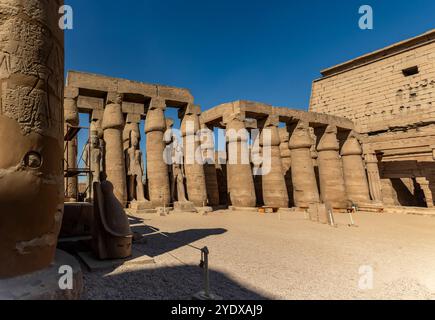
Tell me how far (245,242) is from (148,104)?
438 inches

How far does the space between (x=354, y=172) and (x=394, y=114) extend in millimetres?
6178

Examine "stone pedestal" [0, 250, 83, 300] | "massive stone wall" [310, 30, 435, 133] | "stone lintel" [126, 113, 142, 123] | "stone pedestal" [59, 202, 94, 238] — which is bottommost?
"stone pedestal" [0, 250, 83, 300]

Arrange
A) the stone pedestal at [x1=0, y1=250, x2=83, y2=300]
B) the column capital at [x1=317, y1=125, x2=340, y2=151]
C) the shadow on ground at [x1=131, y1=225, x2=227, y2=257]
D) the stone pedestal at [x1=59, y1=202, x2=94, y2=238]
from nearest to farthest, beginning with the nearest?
the stone pedestal at [x1=0, y1=250, x2=83, y2=300], the stone pedestal at [x1=59, y1=202, x2=94, y2=238], the shadow on ground at [x1=131, y1=225, x2=227, y2=257], the column capital at [x1=317, y1=125, x2=340, y2=151]

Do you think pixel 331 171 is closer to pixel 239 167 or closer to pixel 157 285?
pixel 239 167

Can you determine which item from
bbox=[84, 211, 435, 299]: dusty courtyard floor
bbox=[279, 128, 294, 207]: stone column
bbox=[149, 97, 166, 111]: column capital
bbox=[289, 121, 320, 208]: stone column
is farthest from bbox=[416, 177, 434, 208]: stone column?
bbox=[149, 97, 166, 111]: column capital

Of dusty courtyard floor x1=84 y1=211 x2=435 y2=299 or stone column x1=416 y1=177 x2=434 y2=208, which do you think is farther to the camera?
stone column x1=416 y1=177 x2=434 y2=208

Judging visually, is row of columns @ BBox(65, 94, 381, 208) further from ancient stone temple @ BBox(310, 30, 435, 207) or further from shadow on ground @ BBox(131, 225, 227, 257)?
shadow on ground @ BBox(131, 225, 227, 257)

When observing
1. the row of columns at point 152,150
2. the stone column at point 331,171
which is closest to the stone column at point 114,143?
the row of columns at point 152,150

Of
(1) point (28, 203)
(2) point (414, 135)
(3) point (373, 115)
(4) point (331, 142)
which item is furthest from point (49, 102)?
(3) point (373, 115)

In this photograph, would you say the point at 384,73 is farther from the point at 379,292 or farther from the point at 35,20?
the point at 35,20

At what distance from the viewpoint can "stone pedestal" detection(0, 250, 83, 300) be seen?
2307 mm

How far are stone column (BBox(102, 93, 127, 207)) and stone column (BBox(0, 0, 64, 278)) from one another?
10226 millimetres

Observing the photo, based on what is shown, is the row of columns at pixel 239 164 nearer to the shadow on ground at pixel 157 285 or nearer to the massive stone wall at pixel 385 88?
the massive stone wall at pixel 385 88

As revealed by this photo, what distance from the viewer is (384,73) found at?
21516 mm
